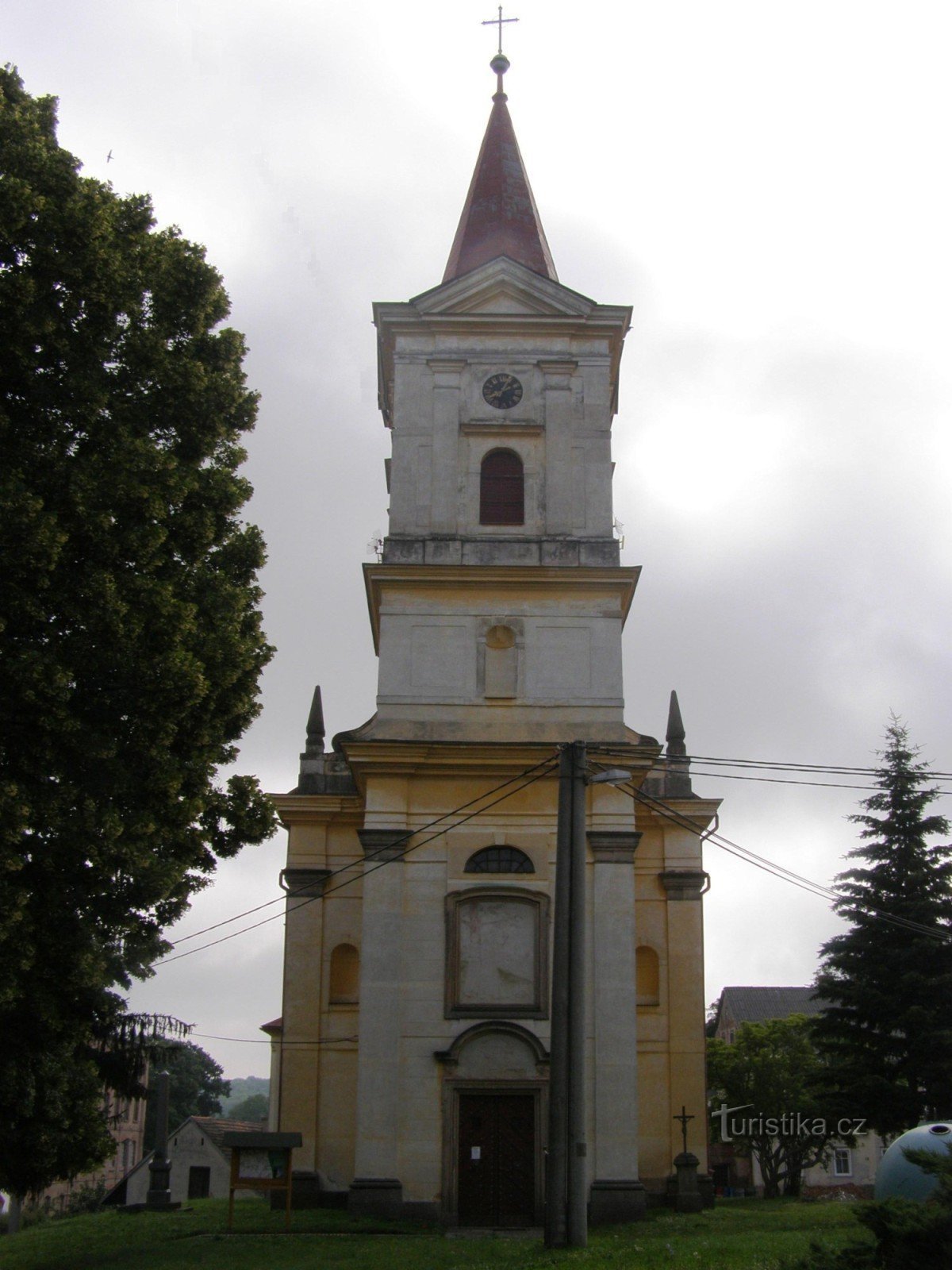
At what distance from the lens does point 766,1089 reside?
157 feet

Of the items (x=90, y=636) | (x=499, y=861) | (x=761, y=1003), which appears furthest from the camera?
(x=761, y=1003)

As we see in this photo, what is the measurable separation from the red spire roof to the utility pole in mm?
15188

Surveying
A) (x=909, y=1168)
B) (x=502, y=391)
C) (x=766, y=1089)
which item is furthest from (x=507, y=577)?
(x=766, y=1089)

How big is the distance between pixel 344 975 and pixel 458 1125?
561 centimetres

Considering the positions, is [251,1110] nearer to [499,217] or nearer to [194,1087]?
[194,1087]

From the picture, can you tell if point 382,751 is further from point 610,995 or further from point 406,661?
point 610,995

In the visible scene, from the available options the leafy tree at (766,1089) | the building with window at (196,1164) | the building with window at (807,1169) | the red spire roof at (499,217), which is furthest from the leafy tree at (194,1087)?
the red spire roof at (499,217)

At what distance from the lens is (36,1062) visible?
1577cm

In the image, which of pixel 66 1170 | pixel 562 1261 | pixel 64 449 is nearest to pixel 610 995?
pixel 562 1261

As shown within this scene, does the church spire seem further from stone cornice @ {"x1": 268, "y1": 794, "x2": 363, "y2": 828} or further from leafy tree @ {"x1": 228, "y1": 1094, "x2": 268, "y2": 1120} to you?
leafy tree @ {"x1": 228, "y1": 1094, "x2": 268, "y2": 1120}

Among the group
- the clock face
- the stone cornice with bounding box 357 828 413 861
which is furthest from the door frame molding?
the clock face

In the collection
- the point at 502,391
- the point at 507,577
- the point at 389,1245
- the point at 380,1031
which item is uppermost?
the point at 502,391

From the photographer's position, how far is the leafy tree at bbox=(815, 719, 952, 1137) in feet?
93.2

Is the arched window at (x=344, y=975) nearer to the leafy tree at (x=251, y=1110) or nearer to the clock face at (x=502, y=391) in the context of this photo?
the clock face at (x=502, y=391)
